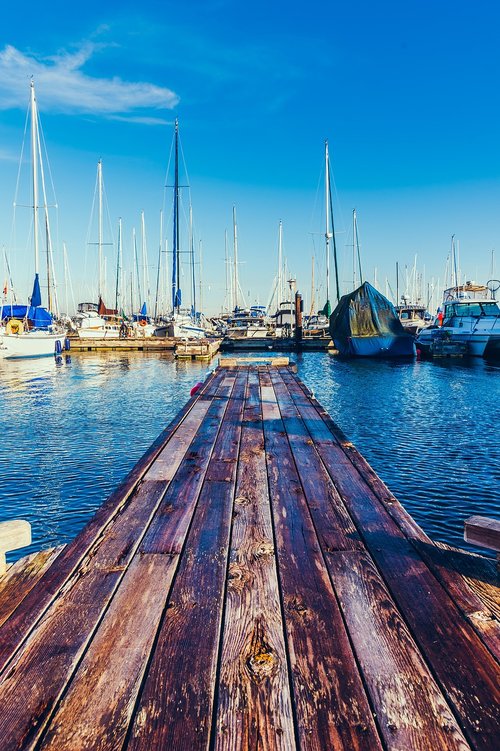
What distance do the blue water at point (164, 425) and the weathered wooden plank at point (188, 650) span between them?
3.97m

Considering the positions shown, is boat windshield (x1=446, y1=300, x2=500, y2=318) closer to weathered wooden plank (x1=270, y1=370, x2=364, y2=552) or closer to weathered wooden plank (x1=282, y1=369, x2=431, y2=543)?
weathered wooden plank (x1=282, y1=369, x2=431, y2=543)

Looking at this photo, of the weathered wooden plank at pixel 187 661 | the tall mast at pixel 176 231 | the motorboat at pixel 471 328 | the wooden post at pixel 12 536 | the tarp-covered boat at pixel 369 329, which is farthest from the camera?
the tall mast at pixel 176 231

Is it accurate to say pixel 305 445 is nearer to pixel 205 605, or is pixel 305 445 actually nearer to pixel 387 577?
pixel 387 577

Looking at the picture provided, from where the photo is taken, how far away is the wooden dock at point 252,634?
68.6 inches

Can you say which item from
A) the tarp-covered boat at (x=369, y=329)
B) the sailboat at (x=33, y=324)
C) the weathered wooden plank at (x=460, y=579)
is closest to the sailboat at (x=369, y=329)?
the tarp-covered boat at (x=369, y=329)

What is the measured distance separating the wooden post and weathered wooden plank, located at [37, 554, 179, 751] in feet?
2.27

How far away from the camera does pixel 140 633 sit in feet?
7.43

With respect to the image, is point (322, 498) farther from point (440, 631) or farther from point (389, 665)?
point (389, 665)

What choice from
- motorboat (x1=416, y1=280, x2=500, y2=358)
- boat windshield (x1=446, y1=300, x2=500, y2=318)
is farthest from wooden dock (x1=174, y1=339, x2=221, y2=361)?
boat windshield (x1=446, y1=300, x2=500, y2=318)

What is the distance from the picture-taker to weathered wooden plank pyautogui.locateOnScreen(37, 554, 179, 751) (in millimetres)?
1711

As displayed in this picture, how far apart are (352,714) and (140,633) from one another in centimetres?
103

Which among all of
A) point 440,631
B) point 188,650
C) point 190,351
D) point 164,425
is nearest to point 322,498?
point 440,631

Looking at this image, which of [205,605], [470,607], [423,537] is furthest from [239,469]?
[470,607]

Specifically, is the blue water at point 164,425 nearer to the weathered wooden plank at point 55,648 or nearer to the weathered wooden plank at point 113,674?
the weathered wooden plank at point 55,648
